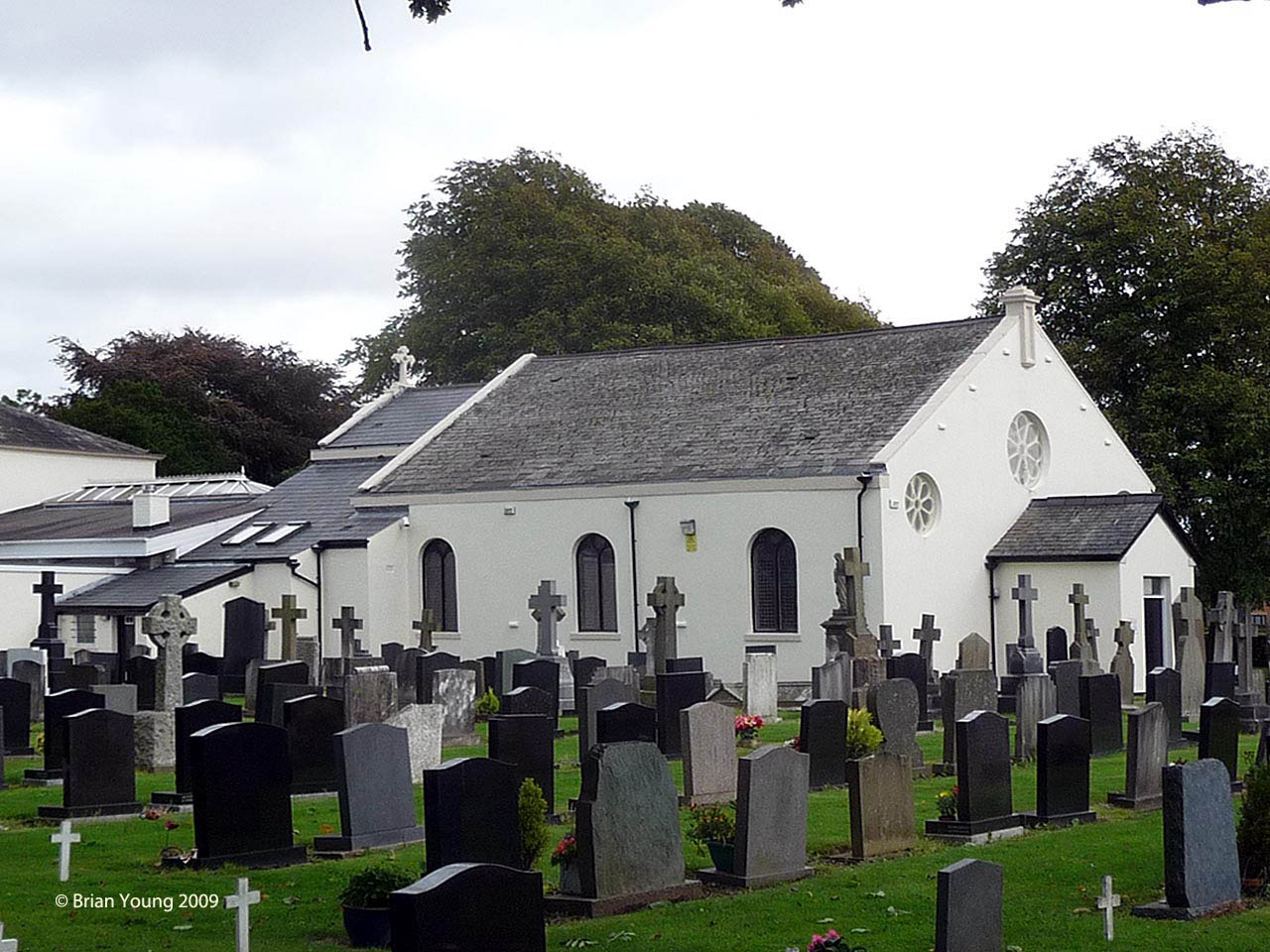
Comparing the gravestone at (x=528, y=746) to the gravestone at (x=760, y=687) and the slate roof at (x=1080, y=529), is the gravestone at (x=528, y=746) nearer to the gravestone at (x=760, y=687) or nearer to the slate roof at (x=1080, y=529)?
the gravestone at (x=760, y=687)

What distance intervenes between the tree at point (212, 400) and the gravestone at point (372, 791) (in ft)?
167

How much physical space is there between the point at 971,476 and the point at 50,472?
32502 millimetres

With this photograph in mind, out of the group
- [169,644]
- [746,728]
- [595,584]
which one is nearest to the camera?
[746,728]

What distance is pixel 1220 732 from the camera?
58.3ft

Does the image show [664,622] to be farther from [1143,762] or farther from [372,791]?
[372,791]

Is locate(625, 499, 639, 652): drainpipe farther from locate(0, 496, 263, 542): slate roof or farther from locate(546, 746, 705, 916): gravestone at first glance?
locate(546, 746, 705, 916): gravestone

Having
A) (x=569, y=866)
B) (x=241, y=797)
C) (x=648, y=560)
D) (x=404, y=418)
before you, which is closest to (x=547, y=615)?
(x=648, y=560)

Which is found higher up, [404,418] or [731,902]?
[404,418]

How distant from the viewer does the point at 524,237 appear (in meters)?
59.7

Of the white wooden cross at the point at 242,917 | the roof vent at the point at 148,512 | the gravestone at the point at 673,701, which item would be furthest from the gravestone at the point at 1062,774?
the roof vent at the point at 148,512

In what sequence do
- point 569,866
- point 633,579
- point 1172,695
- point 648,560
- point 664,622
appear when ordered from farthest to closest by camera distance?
1. point 633,579
2. point 648,560
3. point 664,622
4. point 1172,695
5. point 569,866

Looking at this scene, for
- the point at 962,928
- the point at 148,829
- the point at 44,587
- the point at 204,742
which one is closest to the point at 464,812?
the point at 204,742

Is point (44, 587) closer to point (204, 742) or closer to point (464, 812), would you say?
point (204, 742)

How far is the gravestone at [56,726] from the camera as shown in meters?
20.3
